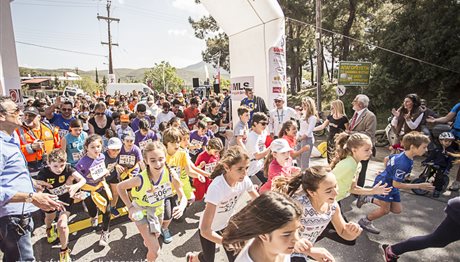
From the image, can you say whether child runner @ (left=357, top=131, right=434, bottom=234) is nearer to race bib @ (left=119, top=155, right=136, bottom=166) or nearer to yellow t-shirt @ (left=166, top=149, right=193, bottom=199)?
yellow t-shirt @ (left=166, top=149, right=193, bottom=199)

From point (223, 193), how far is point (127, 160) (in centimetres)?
239

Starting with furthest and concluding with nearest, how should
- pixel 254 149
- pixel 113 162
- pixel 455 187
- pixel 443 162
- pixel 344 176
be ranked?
pixel 455 187
pixel 443 162
pixel 254 149
pixel 113 162
pixel 344 176

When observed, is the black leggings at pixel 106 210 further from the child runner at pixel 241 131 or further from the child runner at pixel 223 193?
the child runner at pixel 241 131

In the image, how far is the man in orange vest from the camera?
4512mm

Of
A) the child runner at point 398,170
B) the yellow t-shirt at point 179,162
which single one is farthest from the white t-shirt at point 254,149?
the child runner at point 398,170

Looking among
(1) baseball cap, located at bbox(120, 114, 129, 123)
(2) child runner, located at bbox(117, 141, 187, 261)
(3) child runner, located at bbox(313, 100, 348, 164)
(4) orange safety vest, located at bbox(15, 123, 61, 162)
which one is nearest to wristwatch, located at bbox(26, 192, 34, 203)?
(2) child runner, located at bbox(117, 141, 187, 261)

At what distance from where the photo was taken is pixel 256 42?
7043mm

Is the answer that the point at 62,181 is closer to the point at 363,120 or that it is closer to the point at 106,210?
the point at 106,210

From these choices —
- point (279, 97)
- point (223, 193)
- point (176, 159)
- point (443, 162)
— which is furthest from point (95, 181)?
point (443, 162)

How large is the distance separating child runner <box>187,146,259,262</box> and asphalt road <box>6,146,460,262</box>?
2.69 feet

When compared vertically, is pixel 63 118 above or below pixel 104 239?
above

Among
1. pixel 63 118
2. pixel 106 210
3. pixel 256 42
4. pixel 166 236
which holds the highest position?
pixel 256 42

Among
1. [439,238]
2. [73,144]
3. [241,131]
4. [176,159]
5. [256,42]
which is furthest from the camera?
[256,42]

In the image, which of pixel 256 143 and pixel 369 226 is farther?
pixel 256 143
